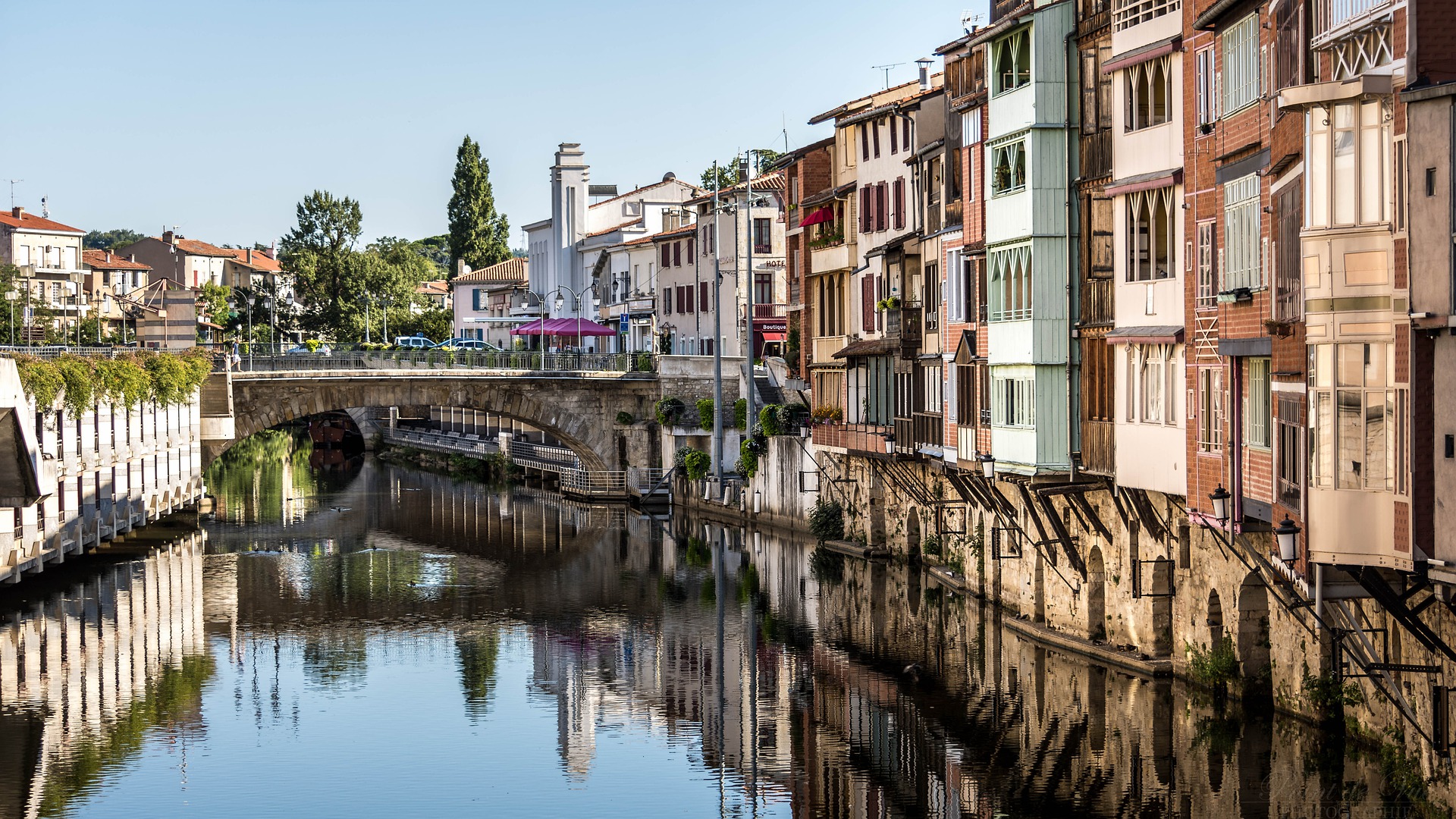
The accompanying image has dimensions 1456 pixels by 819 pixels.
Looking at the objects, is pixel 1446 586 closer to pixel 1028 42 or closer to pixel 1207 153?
pixel 1207 153

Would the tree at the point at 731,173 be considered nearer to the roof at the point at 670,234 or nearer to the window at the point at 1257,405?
the roof at the point at 670,234

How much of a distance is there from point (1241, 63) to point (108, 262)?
155993mm

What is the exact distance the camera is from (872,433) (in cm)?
5584

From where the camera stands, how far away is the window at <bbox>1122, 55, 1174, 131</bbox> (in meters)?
35.0

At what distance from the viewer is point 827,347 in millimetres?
63406

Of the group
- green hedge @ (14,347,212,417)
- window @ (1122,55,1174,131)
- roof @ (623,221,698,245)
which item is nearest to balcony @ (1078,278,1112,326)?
window @ (1122,55,1174,131)

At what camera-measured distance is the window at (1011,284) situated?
132 ft

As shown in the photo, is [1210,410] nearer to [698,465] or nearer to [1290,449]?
[1290,449]

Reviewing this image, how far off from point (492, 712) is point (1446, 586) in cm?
2293

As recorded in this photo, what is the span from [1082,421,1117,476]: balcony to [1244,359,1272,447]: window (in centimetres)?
717

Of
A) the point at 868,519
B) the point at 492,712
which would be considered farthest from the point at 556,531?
the point at 492,712

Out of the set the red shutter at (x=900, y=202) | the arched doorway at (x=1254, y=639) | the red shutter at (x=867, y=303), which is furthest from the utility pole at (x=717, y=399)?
the arched doorway at (x=1254, y=639)

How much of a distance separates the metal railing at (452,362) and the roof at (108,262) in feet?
303

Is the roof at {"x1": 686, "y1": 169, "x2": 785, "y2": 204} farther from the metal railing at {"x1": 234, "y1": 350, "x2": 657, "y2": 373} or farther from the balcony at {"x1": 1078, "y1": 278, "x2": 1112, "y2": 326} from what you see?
the balcony at {"x1": 1078, "y1": 278, "x2": 1112, "y2": 326}
